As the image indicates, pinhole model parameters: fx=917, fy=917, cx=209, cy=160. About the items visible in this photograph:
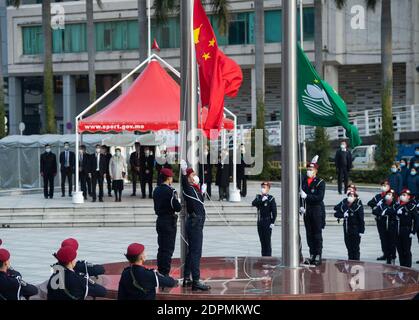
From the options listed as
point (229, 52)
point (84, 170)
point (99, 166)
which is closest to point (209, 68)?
point (99, 166)

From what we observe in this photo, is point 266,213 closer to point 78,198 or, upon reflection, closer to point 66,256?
point 66,256

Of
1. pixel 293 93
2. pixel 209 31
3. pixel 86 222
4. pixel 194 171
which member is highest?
pixel 209 31

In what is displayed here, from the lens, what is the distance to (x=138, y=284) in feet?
32.3

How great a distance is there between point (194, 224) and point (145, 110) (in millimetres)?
14477

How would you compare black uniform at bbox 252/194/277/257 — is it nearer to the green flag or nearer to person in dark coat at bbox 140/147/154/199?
the green flag

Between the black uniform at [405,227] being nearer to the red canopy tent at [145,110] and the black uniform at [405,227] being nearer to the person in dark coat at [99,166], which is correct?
the red canopy tent at [145,110]

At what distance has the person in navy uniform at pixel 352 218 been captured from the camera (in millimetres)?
18328

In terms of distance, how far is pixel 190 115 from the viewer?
14.7m

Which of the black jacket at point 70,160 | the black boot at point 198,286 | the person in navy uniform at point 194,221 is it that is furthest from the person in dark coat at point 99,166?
the black boot at point 198,286

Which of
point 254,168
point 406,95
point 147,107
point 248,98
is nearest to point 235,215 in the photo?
point 147,107

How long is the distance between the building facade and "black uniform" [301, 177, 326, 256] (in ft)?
110

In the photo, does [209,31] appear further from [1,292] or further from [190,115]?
[1,292]

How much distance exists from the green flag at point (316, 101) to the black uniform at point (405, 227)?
2704 mm

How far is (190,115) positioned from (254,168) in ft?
82.5
